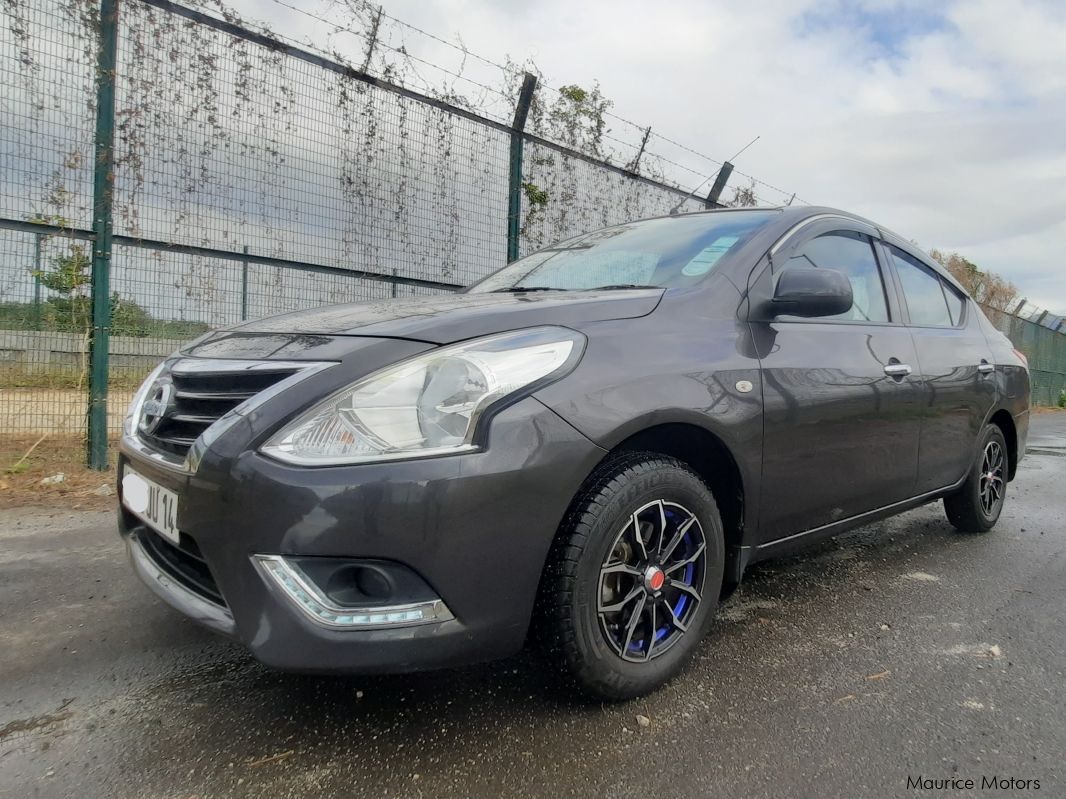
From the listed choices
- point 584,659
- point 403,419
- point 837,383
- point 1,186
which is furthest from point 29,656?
point 1,186

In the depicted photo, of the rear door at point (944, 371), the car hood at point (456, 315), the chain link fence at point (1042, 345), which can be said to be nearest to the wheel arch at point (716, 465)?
the car hood at point (456, 315)

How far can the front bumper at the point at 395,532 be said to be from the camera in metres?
1.46

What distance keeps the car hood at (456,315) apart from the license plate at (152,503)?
1.67 feet

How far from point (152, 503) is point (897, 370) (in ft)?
8.81

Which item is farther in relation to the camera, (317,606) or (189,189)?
(189,189)

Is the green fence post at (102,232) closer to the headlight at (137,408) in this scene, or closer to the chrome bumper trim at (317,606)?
the headlight at (137,408)

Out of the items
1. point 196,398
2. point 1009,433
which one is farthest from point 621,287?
point 1009,433

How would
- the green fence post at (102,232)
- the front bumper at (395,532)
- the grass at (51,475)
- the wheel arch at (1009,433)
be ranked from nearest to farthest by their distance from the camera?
the front bumper at (395,532)
the wheel arch at (1009,433)
the grass at (51,475)
the green fence post at (102,232)

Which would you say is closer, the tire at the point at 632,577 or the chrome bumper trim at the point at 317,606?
the chrome bumper trim at the point at 317,606

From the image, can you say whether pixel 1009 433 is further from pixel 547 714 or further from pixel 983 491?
pixel 547 714

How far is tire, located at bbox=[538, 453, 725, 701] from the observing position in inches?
66.3

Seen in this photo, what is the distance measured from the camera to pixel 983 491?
3.72 meters

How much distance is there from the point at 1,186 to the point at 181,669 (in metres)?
3.60

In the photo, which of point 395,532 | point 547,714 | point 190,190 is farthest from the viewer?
point 190,190
